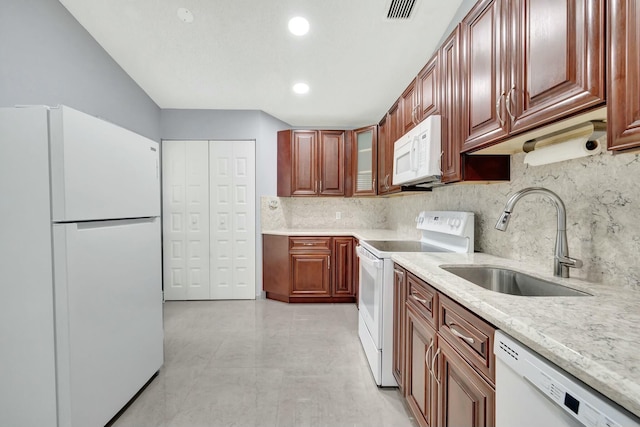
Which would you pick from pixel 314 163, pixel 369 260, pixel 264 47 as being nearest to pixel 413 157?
pixel 369 260

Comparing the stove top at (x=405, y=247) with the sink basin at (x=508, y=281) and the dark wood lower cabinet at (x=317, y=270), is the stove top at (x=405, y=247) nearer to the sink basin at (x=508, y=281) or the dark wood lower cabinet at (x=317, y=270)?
the sink basin at (x=508, y=281)

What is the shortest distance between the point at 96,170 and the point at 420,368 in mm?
1910

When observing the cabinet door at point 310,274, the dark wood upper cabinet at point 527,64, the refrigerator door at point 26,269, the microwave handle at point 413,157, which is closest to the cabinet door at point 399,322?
the microwave handle at point 413,157

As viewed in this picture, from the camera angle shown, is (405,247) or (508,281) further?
(405,247)

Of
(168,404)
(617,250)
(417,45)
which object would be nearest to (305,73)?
(417,45)

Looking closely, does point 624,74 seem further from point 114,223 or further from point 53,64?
point 53,64

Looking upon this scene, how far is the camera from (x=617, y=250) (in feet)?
3.49

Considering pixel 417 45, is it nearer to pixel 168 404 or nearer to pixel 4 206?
pixel 4 206

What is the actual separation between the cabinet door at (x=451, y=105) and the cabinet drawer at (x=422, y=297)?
634mm

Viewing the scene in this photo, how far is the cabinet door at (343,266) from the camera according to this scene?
144 inches

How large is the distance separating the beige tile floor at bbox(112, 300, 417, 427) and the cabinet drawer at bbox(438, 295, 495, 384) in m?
0.86

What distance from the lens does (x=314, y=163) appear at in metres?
3.94

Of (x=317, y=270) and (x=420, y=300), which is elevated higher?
(x=420, y=300)

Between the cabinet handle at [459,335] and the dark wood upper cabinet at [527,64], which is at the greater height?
the dark wood upper cabinet at [527,64]
